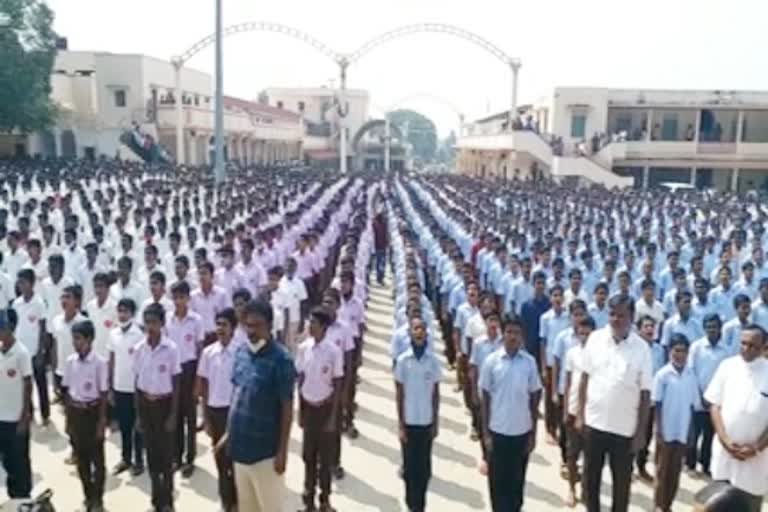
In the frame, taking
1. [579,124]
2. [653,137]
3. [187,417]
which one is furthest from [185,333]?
[653,137]

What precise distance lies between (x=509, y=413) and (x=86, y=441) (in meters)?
2.61

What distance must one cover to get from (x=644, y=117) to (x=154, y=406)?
31.9m

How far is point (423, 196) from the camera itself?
68.5 ft

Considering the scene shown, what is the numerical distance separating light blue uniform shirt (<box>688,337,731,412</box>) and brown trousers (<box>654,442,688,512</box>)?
0.78 metres

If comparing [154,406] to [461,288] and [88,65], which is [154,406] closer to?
[461,288]

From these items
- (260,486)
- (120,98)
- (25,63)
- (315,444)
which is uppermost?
(25,63)

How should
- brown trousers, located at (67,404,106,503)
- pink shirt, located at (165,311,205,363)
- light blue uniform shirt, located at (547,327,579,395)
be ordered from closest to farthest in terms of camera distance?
brown trousers, located at (67,404,106,503) → pink shirt, located at (165,311,205,363) → light blue uniform shirt, located at (547,327,579,395)

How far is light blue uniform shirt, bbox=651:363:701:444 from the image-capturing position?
4.96 metres

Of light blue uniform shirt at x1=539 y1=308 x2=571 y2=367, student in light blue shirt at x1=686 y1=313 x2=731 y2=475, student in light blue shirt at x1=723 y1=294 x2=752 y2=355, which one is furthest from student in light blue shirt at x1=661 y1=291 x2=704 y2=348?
light blue uniform shirt at x1=539 y1=308 x2=571 y2=367

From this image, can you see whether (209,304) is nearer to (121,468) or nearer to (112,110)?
(121,468)

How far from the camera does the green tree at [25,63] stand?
82.6 feet

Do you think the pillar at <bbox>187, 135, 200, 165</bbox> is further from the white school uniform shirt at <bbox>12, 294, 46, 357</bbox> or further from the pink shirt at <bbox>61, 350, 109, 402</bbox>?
the pink shirt at <bbox>61, 350, 109, 402</bbox>

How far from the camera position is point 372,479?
5.68 m

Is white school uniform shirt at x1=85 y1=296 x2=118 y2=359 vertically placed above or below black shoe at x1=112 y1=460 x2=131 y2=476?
above
